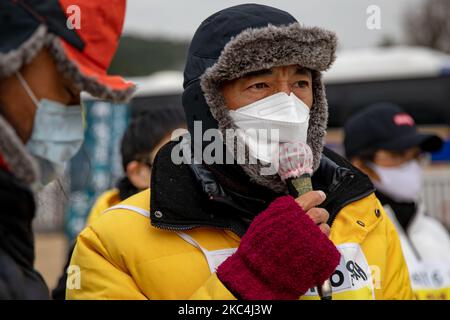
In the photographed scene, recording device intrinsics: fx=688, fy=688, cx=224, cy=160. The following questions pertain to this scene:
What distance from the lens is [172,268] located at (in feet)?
6.82

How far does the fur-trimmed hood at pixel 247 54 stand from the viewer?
7.30 feet

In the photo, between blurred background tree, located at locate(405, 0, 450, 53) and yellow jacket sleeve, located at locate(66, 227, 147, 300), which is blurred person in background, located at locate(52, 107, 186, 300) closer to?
yellow jacket sleeve, located at locate(66, 227, 147, 300)

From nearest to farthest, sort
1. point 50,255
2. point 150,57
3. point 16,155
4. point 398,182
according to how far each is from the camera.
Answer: point 16,155
point 398,182
point 50,255
point 150,57

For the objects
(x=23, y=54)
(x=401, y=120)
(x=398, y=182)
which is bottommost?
(x=398, y=182)

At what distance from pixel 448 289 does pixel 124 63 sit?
1205cm

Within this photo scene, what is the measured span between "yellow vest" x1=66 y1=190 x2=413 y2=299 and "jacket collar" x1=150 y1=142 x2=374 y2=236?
4 cm

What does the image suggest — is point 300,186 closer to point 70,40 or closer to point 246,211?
point 246,211

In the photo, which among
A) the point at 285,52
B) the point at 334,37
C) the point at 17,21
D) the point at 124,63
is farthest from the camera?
the point at 124,63

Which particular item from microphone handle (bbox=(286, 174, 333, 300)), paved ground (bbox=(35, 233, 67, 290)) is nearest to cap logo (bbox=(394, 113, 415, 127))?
microphone handle (bbox=(286, 174, 333, 300))

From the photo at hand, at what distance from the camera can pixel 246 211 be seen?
2215 millimetres

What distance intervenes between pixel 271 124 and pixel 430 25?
25652 millimetres

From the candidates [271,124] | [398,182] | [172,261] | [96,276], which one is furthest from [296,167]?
[398,182]

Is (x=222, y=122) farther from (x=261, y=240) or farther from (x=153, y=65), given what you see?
(x=153, y=65)

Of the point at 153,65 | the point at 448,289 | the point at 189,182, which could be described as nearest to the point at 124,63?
the point at 153,65
